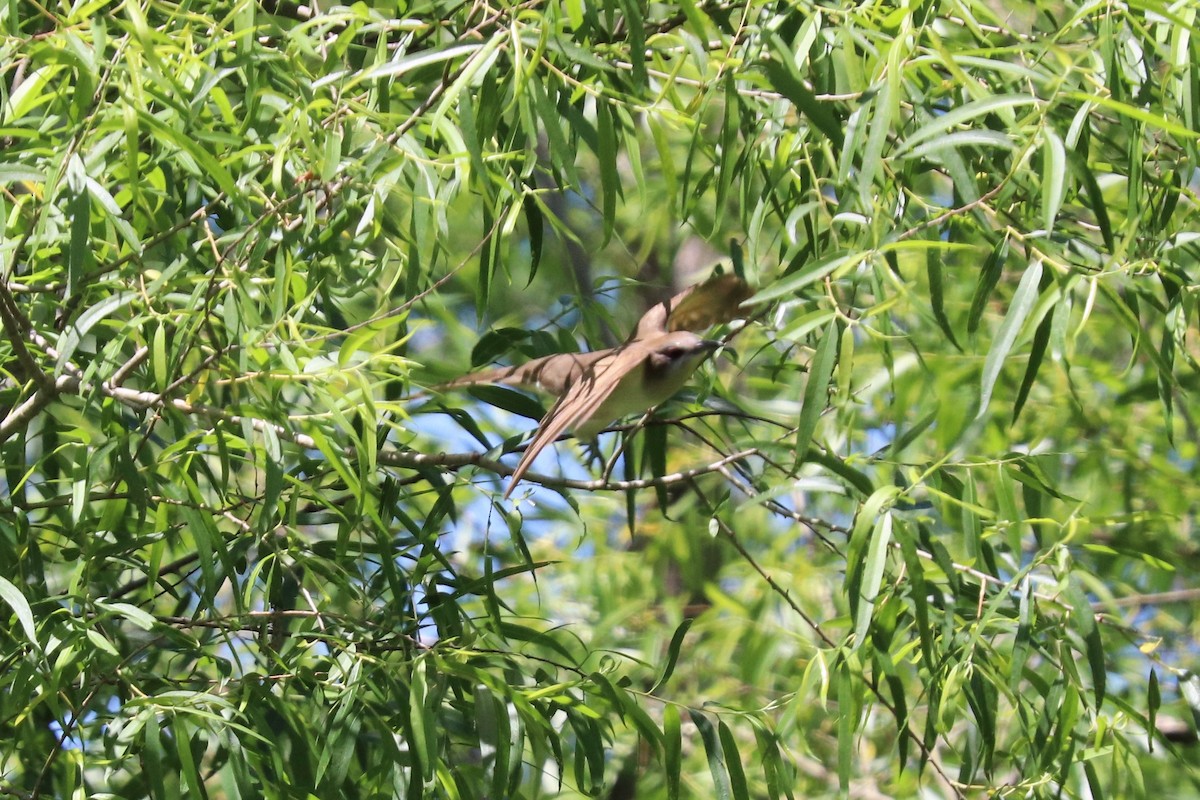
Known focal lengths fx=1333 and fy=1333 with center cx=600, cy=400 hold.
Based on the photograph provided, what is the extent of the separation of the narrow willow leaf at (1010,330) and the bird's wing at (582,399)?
0.83m

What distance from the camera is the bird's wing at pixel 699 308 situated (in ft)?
10.3

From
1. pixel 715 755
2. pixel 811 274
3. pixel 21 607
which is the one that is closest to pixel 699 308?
pixel 715 755

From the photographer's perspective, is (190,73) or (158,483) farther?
(158,483)

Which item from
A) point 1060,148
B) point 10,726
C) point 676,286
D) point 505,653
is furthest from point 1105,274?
point 676,286

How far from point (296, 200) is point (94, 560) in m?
0.75

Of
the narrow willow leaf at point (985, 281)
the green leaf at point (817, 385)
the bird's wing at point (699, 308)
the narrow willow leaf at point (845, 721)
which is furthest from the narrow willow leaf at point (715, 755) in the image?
the bird's wing at point (699, 308)

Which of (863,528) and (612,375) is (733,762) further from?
(612,375)

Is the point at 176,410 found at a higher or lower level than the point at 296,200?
lower

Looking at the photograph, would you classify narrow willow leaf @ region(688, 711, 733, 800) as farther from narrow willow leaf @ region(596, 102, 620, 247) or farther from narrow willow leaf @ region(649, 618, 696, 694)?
narrow willow leaf @ region(596, 102, 620, 247)

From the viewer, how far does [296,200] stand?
2.23m

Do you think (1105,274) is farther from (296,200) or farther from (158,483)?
(158,483)

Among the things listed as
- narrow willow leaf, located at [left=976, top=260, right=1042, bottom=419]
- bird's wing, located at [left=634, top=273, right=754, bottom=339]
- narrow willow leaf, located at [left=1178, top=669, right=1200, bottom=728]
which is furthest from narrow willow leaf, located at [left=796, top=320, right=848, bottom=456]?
narrow willow leaf, located at [left=1178, top=669, right=1200, bottom=728]

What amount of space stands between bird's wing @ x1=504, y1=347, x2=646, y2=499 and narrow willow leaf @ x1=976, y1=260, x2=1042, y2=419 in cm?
83

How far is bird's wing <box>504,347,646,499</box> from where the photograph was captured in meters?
2.43
